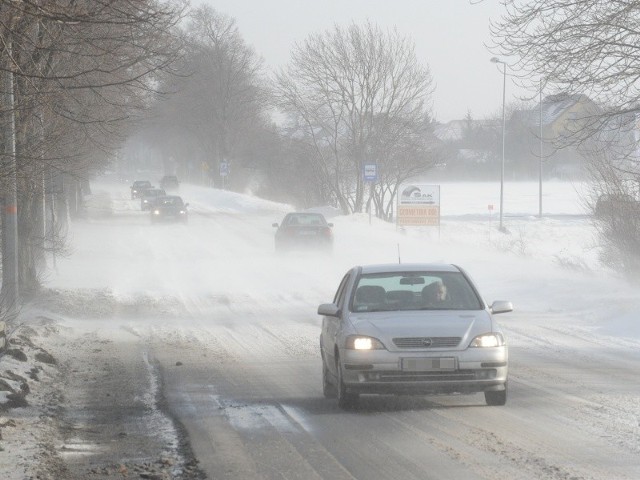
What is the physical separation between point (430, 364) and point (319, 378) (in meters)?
3.45

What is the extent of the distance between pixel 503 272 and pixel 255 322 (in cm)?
1312

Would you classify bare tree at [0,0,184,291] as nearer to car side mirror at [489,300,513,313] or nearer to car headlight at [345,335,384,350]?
car headlight at [345,335,384,350]

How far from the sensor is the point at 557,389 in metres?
12.4

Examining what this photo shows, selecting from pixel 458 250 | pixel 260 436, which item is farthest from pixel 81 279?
pixel 260 436

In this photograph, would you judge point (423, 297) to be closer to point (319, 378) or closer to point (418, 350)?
point (418, 350)

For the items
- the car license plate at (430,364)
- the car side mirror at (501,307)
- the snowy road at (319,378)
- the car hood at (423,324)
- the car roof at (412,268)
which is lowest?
the snowy road at (319,378)

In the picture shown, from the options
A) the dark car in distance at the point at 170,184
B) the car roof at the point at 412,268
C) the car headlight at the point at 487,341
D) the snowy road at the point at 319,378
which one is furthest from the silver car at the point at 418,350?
the dark car in distance at the point at 170,184

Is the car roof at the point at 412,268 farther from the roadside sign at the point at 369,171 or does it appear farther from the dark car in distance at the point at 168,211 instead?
the dark car in distance at the point at 168,211

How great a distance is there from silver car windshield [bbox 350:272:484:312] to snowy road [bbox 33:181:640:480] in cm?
101

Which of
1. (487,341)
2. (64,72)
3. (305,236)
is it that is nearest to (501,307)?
(487,341)

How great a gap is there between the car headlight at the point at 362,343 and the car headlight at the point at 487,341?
2.97ft

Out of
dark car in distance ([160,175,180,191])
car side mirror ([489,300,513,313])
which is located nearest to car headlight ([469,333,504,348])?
car side mirror ([489,300,513,313])

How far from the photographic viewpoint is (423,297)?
1195cm

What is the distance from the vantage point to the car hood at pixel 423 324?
10773 millimetres
